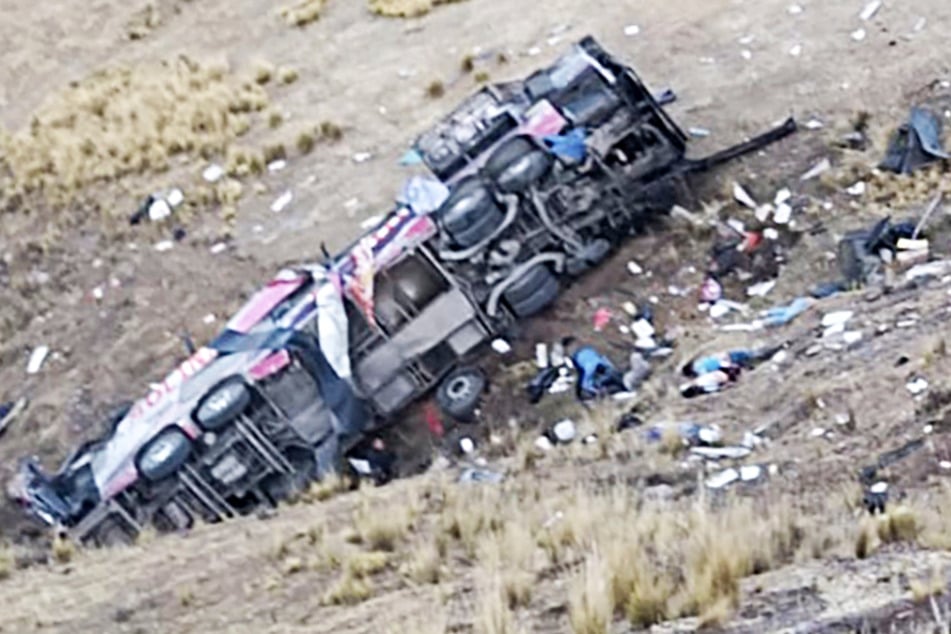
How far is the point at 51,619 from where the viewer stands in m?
9.84

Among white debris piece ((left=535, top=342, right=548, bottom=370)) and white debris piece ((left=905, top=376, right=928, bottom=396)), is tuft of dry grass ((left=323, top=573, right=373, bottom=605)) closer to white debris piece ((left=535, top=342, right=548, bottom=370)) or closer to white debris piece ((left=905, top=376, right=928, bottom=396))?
white debris piece ((left=905, top=376, right=928, bottom=396))

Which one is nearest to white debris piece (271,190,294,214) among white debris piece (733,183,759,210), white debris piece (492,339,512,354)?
white debris piece (492,339,512,354)

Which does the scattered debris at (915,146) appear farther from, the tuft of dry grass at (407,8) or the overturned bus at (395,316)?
the tuft of dry grass at (407,8)

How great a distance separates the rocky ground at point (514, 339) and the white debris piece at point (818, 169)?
0.12 meters

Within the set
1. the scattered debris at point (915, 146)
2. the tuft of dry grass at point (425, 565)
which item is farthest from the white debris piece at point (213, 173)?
the tuft of dry grass at point (425, 565)

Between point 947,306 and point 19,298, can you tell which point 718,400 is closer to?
point 947,306

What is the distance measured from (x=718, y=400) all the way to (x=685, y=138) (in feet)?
14.8

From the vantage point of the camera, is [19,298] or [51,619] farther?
[19,298]

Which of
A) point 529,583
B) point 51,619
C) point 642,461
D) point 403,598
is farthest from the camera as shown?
point 642,461

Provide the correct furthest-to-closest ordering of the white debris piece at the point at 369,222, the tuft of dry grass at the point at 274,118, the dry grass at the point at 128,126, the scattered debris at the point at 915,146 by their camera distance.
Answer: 1. the dry grass at the point at 128,126
2. the tuft of dry grass at the point at 274,118
3. the white debris piece at the point at 369,222
4. the scattered debris at the point at 915,146

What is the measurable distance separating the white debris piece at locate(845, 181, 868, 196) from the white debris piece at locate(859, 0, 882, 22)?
3.09 metres

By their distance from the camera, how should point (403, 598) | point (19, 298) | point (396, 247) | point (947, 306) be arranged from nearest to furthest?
point (403, 598), point (947, 306), point (396, 247), point (19, 298)

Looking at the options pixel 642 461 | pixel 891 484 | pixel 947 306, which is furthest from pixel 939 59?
pixel 891 484

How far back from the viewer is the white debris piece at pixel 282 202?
719 inches
